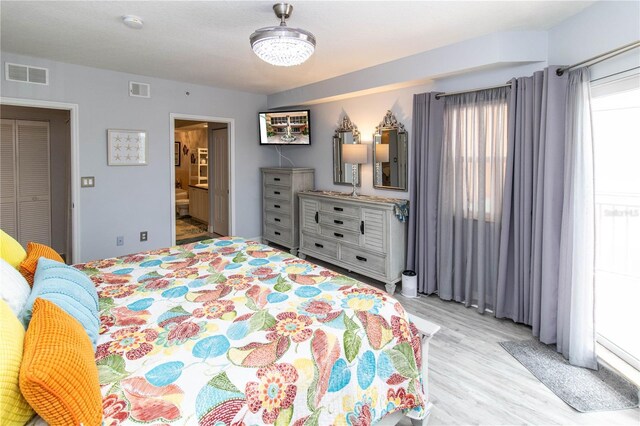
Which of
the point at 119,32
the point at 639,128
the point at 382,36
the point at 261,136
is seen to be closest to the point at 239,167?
the point at 261,136

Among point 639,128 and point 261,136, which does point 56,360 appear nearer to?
A: point 639,128

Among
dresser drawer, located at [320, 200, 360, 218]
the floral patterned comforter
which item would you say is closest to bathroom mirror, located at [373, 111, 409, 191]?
dresser drawer, located at [320, 200, 360, 218]

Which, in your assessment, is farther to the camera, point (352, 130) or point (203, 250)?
point (352, 130)

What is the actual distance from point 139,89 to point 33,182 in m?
1.99

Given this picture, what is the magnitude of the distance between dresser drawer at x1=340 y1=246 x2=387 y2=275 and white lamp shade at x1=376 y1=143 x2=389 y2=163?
1098mm

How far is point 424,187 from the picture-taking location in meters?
3.69

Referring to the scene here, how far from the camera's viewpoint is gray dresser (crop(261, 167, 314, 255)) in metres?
5.11

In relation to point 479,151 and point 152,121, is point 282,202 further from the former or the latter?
point 479,151

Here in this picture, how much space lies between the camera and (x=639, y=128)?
2.64m

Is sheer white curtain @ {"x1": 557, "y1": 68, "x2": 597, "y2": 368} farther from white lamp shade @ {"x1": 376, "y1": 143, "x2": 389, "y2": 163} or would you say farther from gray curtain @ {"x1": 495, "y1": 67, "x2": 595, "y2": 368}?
white lamp shade @ {"x1": 376, "y1": 143, "x2": 389, "y2": 163}

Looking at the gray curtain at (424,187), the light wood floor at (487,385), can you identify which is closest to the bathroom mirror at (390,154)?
the gray curtain at (424,187)

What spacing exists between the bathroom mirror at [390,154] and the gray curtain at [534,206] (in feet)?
4.04

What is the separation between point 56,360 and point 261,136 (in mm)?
4743

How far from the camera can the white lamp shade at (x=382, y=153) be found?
4.20m
